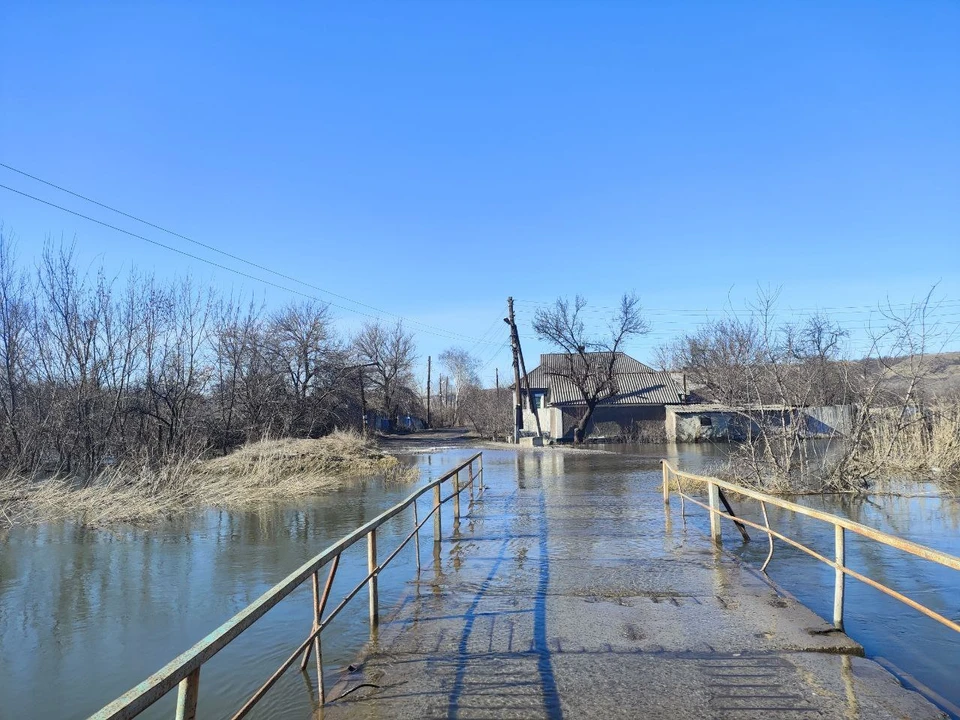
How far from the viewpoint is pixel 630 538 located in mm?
9586

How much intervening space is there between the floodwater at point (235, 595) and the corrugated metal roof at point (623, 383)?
1168 inches

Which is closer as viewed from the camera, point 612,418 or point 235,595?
point 235,595

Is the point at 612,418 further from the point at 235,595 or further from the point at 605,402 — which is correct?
the point at 235,595

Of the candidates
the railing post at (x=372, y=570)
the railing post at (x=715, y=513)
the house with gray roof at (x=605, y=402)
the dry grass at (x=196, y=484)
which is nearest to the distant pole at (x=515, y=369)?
the house with gray roof at (x=605, y=402)

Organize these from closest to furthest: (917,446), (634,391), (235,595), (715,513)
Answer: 1. (235,595)
2. (715,513)
3. (917,446)
4. (634,391)

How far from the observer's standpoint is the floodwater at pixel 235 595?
215 inches

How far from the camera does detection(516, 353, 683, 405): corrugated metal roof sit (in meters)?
44.1

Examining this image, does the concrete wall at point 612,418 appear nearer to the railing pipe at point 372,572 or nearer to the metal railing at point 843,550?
the metal railing at point 843,550

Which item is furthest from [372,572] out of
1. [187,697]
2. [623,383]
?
[623,383]

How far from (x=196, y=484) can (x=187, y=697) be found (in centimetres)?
1575

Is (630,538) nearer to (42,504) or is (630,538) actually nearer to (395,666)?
(395,666)

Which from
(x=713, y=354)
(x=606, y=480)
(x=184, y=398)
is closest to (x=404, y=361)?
(x=713, y=354)

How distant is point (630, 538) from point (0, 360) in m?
19.2

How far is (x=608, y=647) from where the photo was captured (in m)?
4.98
